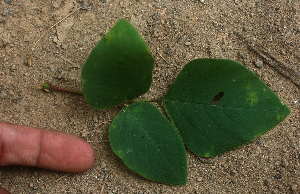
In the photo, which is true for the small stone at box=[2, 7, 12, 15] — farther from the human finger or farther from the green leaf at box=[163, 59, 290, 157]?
the green leaf at box=[163, 59, 290, 157]

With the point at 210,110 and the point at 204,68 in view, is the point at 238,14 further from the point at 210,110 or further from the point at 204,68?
the point at 210,110

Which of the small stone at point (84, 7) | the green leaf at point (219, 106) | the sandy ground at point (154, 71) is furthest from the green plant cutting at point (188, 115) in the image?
the small stone at point (84, 7)

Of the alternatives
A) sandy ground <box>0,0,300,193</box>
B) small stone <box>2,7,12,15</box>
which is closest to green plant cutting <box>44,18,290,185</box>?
sandy ground <box>0,0,300,193</box>

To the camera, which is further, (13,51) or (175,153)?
(13,51)

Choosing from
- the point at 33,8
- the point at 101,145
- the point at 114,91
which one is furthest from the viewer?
the point at 33,8

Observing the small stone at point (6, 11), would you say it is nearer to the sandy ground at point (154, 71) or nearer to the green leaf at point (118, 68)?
the sandy ground at point (154, 71)

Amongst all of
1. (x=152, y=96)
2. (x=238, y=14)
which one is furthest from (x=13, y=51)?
(x=238, y=14)

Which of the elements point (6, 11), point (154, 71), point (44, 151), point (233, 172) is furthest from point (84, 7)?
point (233, 172)
